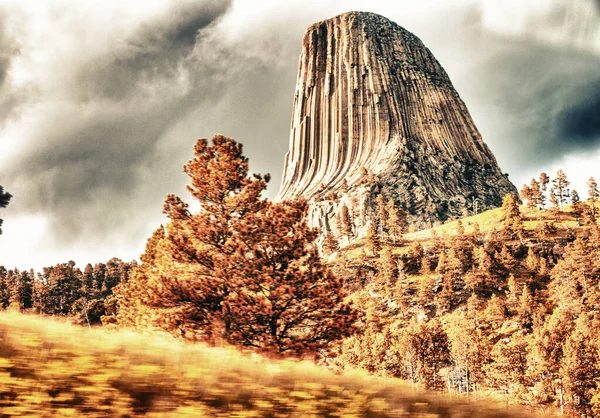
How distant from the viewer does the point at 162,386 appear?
661 cm

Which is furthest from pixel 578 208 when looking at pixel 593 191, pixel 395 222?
pixel 395 222

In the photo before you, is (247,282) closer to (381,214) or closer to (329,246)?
(329,246)

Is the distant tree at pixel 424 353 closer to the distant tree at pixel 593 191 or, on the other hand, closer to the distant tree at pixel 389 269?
the distant tree at pixel 389 269

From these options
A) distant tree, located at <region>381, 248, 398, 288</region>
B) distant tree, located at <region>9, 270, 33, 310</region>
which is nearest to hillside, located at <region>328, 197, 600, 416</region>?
distant tree, located at <region>381, 248, 398, 288</region>

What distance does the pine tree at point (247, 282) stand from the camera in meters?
15.7

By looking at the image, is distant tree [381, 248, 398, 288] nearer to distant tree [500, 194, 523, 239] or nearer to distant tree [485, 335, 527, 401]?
distant tree [500, 194, 523, 239]

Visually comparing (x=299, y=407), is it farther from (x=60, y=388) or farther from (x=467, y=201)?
(x=467, y=201)

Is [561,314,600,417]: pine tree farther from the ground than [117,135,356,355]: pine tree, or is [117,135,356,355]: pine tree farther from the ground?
[117,135,356,355]: pine tree

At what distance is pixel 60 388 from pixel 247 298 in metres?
9.71

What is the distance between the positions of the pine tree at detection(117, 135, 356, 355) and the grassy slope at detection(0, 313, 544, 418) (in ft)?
21.7

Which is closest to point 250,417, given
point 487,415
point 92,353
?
point 92,353

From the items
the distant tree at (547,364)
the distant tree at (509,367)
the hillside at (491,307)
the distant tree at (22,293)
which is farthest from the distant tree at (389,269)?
the distant tree at (22,293)

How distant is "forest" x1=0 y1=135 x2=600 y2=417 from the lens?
16.1 metres

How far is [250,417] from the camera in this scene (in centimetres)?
624
